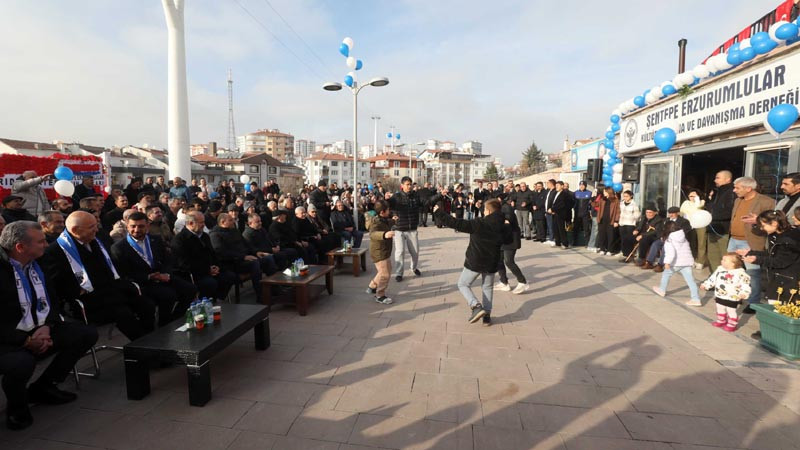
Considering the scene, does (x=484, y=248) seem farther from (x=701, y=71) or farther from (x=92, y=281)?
(x=701, y=71)

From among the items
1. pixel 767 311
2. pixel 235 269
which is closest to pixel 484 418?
pixel 767 311

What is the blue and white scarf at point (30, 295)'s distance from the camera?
3.02 metres

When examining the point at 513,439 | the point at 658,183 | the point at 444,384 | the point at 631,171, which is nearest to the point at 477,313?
the point at 444,384

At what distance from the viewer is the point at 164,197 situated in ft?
27.9

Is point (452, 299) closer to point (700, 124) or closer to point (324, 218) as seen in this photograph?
point (324, 218)

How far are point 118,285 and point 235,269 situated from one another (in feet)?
6.62

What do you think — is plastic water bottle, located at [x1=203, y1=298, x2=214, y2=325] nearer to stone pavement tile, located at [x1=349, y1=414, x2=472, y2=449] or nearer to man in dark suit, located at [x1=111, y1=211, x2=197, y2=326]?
man in dark suit, located at [x1=111, y1=211, x2=197, y2=326]

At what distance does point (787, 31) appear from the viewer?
5.42m

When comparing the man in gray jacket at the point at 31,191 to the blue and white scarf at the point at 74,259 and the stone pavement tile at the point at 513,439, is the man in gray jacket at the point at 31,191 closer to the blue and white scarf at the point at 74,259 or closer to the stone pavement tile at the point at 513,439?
the blue and white scarf at the point at 74,259

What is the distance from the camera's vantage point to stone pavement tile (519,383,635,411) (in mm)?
3221

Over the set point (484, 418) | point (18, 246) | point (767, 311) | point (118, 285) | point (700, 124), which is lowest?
point (484, 418)

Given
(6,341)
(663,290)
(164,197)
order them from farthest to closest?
(164,197), (663,290), (6,341)

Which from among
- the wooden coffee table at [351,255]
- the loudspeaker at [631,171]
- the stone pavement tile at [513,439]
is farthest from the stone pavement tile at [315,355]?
the loudspeaker at [631,171]

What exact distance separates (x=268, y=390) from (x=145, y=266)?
89.2 inches
